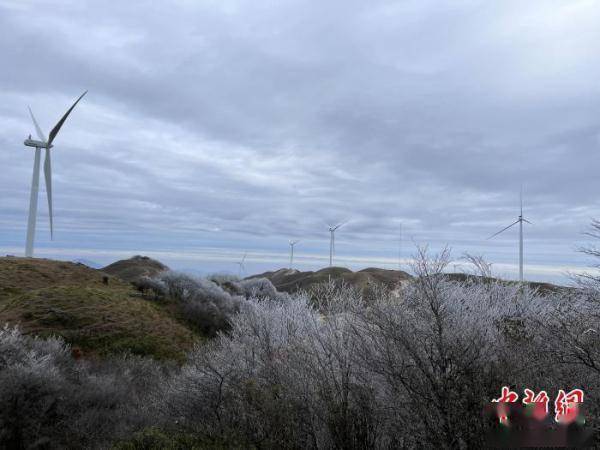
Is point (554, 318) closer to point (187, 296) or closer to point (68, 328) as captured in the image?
point (68, 328)

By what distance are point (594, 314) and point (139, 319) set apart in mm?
17996

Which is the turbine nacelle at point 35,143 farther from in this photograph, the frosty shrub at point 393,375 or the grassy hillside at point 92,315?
the frosty shrub at point 393,375

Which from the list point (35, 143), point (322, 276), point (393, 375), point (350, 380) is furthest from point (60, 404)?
point (322, 276)

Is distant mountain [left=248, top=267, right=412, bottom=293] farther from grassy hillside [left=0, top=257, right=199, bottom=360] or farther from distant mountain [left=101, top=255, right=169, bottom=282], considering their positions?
grassy hillside [left=0, top=257, right=199, bottom=360]

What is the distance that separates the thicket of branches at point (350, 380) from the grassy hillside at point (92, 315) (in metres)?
6.41

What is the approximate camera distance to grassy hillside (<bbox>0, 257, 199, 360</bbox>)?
18.5 m

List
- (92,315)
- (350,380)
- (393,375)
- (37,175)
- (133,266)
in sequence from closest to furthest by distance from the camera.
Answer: (393,375)
(350,380)
(92,315)
(37,175)
(133,266)

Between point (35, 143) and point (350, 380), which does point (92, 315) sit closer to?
point (350, 380)

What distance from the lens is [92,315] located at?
2058 cm

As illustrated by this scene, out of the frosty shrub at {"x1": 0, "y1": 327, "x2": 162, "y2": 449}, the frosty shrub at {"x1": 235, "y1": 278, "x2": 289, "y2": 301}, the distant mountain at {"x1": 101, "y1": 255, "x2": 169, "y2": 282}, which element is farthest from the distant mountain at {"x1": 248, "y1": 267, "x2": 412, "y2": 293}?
the frosty shrub at {"x1": 0, "y1": 327, "x2": 162, "y2": 449}

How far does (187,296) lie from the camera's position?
2670 cm

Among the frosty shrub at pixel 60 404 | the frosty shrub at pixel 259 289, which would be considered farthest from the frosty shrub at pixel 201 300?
the frosty shrub at pixel 60 404

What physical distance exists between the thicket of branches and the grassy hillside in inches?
252

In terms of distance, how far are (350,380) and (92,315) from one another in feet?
51.5
